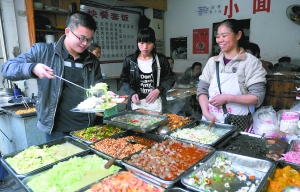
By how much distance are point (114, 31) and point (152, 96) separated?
14.9 ft

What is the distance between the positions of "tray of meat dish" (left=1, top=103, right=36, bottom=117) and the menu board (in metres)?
3.05

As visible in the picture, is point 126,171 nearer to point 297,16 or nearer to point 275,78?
point 275,78

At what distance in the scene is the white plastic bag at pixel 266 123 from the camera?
2277 millimetres

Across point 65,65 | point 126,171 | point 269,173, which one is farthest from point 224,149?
point 65,65

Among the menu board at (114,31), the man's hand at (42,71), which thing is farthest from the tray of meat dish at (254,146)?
the menu board at (114,31)

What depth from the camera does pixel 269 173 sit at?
145cm

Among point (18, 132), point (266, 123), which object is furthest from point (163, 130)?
point (18, 132)

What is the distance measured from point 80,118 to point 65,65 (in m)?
0.66

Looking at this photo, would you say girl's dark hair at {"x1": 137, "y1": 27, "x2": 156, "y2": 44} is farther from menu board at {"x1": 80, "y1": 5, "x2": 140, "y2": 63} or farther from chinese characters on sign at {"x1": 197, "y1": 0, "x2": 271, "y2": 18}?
chinese characters on sign at {"x1": 197, "y1": 0, "x2": 271, "y2": 18}

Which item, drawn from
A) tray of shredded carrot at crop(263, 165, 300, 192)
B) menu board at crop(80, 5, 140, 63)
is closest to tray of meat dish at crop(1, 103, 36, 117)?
menu board at crop(80, 5, 140, 63)

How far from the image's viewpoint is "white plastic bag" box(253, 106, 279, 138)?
228 centimetres

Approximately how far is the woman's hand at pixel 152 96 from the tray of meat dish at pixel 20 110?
2164mm

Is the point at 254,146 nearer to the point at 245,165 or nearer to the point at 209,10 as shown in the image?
the point at 245,165

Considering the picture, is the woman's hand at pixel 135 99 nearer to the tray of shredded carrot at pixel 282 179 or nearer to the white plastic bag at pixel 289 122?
the white plastic bag at pixel 289 122
